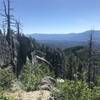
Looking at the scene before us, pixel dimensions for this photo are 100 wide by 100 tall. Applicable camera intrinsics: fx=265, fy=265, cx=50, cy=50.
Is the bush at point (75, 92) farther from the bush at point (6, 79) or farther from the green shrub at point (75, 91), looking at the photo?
the bush at point (6, 79)

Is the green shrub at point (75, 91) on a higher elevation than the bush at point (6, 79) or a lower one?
higher

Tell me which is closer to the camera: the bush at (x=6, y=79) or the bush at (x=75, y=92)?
the bush at (x=75, y=92)

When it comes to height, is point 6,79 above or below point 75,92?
below

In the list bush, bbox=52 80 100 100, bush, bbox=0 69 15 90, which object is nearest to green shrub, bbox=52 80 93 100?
bush, bbox=52 80 100 100

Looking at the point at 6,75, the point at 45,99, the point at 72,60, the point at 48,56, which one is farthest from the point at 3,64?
the point at 72,60

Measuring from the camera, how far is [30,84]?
22078mm

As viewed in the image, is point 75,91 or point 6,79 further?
point 6,79

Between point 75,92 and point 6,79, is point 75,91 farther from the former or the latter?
point 6,79

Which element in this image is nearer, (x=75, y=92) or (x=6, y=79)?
(x=75, y=92)

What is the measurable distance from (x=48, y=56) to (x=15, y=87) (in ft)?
120

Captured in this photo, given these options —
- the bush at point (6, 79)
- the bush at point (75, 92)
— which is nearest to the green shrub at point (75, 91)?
the bush at point (75, 92)

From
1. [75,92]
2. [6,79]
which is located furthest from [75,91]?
[6,79]

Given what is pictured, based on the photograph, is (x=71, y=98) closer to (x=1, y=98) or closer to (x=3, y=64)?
(x=1, y=98)

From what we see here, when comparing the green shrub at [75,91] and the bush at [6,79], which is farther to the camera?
the bush at [6,79]
